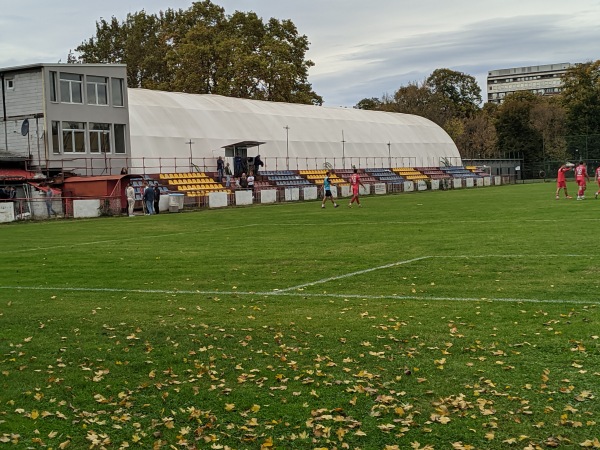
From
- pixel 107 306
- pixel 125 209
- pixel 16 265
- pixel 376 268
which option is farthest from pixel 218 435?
pixel 125 209

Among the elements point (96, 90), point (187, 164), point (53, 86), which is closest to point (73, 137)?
point (53, 86)

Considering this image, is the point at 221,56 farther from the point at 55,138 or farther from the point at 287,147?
the point at 55,138

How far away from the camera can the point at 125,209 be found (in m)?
44.9

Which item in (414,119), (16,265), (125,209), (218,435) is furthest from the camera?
(414,119)

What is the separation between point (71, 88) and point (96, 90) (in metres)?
2.19

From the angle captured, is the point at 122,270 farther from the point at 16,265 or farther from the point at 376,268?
the point at 376,268

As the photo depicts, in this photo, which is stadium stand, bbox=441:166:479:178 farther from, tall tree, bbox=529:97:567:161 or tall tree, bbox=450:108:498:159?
tall tree, bbox=450:108:498:159

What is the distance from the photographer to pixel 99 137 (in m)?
52.2

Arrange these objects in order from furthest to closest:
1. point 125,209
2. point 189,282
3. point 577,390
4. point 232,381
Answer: point 125,209, point 189,282, point 232,381, point 577,390

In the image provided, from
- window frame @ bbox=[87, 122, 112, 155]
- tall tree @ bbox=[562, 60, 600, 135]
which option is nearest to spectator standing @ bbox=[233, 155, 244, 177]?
window frame @ bbox=[87, 122, 112, 155]

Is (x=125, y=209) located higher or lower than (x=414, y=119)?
lower

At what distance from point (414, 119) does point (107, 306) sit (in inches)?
3260

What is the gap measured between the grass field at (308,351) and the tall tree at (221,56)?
215 feet

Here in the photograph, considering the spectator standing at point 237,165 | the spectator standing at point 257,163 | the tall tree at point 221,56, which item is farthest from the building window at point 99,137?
the tall tree at point 221,56
